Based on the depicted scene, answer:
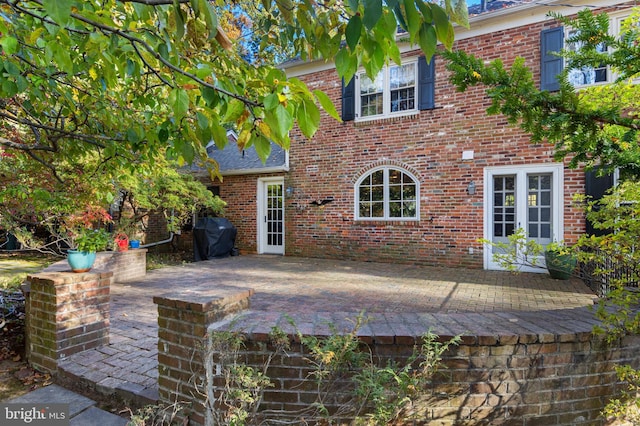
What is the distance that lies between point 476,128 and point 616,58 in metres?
6.35

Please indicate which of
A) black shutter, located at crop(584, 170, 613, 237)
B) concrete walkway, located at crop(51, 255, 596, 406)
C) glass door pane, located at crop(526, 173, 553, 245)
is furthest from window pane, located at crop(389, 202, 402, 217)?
black shutter, located at crop(584, 170, 613, 237)

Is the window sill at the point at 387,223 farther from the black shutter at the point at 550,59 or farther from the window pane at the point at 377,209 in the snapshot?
the black shutter at the point at 550,59

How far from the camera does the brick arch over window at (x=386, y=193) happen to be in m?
8.52

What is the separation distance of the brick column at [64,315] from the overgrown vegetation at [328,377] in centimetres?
166

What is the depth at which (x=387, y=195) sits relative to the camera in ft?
28.9

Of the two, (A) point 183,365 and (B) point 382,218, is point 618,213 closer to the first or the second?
(A) point 183,365

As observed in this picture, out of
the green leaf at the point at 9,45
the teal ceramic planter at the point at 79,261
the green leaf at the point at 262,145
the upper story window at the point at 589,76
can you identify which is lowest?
the teal ceramic planter at the point at 79,261

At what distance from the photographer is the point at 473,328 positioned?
2.21m

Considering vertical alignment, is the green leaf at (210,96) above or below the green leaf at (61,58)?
below

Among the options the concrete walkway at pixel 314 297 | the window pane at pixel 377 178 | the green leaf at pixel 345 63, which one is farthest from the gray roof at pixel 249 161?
the green leaf at pixel 345 63

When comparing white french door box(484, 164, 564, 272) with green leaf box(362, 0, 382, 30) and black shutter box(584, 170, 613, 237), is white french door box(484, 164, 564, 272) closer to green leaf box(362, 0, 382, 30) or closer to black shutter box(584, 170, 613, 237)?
black shutter box(584, 170, 613, 237)

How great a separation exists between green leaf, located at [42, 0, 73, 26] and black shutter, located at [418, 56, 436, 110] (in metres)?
8.01

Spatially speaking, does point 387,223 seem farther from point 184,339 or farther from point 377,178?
point 184,339

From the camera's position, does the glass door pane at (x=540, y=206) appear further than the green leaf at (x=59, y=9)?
Yes
